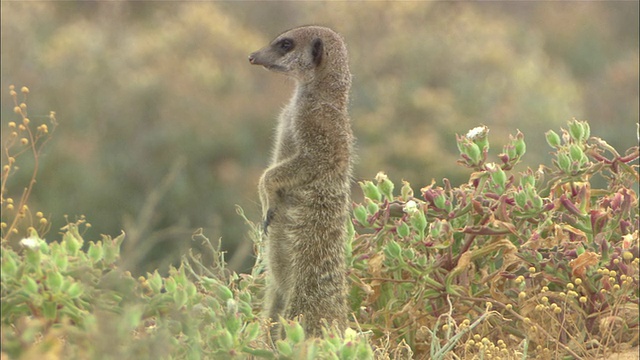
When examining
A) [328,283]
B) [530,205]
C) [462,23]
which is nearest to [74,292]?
[328,283]

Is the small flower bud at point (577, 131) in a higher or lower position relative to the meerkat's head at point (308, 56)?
lower

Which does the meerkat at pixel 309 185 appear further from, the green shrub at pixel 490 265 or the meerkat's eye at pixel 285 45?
the green shrub at pixel 490 265

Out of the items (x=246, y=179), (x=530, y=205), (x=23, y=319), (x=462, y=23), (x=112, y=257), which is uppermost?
(x=462, y=23)

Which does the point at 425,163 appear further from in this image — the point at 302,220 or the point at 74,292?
the point at 74,292

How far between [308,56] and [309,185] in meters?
0.62

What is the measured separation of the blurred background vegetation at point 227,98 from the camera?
50.9 ft

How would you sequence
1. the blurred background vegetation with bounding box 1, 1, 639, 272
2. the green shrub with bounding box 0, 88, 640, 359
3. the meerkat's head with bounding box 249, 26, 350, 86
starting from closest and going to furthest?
1. the green shrub with bounding box 0, 88, 640, 359
2. the meerkat's head with bounding box 249, 26, 350, 86
3. the blurred background vegetation with bounding box 1, 1, 639, 272

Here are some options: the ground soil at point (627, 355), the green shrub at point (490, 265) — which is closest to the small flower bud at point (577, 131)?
the green shrub at point (490, 265)

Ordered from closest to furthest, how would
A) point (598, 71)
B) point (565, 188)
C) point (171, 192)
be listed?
point (565, 188) < point (171, 192) < point (598, 71)

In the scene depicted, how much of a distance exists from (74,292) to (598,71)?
2399cm

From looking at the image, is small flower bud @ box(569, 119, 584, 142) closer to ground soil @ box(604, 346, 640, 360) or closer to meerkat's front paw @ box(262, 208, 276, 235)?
ground soil @ box(604, 346, 640, 360)

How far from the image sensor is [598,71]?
83.6 ft

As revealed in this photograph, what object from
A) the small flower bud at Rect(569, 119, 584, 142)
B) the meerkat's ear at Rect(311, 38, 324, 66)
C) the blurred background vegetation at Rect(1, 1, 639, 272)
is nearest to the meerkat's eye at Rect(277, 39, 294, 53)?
the meerkat's ear at Rect(311, 38, 324, 66)

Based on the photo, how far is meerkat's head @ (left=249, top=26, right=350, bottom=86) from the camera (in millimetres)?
4508
